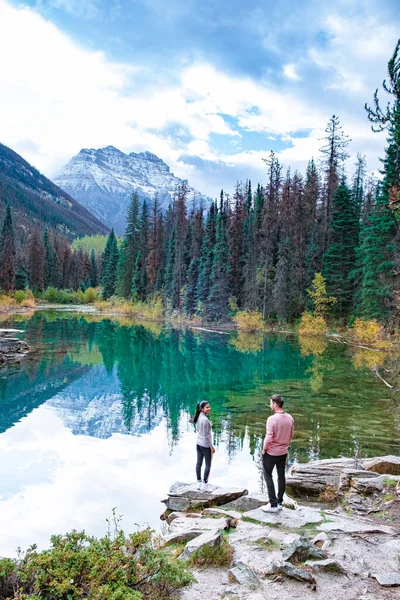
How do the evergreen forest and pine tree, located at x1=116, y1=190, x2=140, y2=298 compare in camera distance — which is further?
pine tree, located at x1=116, y1=190, x2=140, y2=298

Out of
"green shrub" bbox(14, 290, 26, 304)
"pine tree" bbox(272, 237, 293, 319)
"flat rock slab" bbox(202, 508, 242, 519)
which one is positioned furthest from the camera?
"green shrub" bbox(14, 290, 26, 304)

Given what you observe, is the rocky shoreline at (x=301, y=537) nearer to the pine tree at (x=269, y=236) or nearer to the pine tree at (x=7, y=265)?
the pine tree at (x=269, y=236)

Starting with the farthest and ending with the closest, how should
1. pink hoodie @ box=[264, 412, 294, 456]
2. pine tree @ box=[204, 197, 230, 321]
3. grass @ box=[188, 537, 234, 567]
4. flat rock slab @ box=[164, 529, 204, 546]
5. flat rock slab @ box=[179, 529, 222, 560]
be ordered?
pine tree @ box=[204, 197, 230, 321] < pink hoodie @ box=[264, 412, 294, 456] < flat rock slab @ box=[164, 529, 204, 546] < flat rock slab @ box=[179, 529, 222, 560] < grass @ box=[188, 537, 234, 567]

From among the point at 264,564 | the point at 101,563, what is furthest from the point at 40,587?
the point at 264,564

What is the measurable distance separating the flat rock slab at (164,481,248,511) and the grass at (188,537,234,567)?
2.95m

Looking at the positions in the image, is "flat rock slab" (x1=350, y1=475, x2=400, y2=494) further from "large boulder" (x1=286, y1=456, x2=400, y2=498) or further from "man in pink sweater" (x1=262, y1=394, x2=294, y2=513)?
"man in pink sweater" (x1=262, y1=394, x2=294, y2=513)

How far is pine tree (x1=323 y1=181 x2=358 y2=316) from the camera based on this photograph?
45.7 m

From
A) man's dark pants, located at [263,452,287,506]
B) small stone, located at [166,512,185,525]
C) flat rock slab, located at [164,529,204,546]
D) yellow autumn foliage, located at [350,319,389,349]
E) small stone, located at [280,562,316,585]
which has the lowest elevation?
small stone, located at [166,512,185,525]

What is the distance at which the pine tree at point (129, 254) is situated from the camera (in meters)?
79.1

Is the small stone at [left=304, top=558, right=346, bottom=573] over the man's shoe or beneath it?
over

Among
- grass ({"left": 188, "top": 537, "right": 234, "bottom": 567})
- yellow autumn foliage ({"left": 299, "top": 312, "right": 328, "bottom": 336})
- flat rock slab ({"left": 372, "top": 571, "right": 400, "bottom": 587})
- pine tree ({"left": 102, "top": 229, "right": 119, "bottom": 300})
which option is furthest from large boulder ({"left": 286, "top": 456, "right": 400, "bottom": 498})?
pine tree ({"left": 102, "top": 229, "right": 119, "bottom": 300})

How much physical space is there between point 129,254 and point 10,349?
173 ft

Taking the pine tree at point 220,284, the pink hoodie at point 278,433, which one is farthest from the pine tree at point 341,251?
the pink hoodie at point 278,433

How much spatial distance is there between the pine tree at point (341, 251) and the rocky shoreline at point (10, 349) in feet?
95.0
